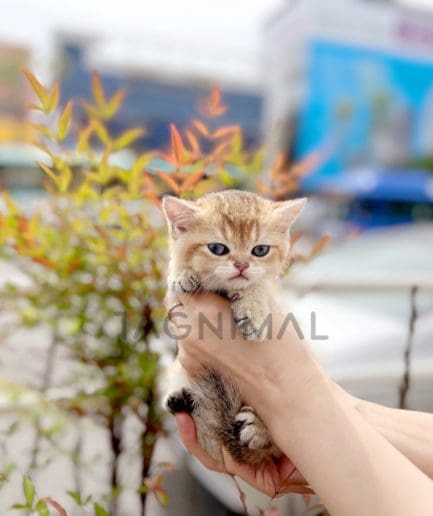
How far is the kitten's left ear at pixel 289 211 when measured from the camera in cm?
95

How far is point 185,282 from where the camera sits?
2.99 feet

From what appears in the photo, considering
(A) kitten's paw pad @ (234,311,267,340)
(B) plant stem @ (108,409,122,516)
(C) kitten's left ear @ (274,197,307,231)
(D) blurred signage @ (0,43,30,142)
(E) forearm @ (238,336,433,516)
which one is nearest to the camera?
(E) forearm @ (238,336,433,516)

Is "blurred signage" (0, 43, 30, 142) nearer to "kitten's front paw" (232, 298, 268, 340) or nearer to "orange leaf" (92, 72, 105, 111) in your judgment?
"orange leaf" (92, 72, 105, 111)

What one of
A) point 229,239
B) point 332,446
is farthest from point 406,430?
point 229,239

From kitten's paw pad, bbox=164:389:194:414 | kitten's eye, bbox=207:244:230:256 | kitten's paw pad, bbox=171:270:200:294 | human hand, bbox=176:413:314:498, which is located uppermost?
kitten's eye, bbox=207:244:230:256

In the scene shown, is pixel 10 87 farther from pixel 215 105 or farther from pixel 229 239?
pixel 229 239

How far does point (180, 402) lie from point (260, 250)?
0.33m

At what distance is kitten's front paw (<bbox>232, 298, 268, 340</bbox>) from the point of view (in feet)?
2.75

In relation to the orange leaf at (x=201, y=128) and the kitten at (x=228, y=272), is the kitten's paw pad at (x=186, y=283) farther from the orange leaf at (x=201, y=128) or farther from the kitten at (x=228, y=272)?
the orange leaf at (x=201, y=128)

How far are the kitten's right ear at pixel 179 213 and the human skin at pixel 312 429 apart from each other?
5.4 inches

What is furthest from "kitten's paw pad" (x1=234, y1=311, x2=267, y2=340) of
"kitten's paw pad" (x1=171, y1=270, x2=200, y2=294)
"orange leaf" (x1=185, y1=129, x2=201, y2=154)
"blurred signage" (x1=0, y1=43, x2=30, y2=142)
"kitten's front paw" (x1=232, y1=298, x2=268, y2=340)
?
"blurred signage" (x1=0, y1=43, x2=30, y2=142)

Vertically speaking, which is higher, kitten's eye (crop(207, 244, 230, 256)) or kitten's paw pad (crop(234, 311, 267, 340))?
kitten's eye (crop(207, 244, 230, 256))

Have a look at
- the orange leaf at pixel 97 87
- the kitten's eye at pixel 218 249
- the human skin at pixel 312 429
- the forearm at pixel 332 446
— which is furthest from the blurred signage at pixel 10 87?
the forearm at pixel 332 446

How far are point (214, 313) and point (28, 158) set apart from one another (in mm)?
7192
